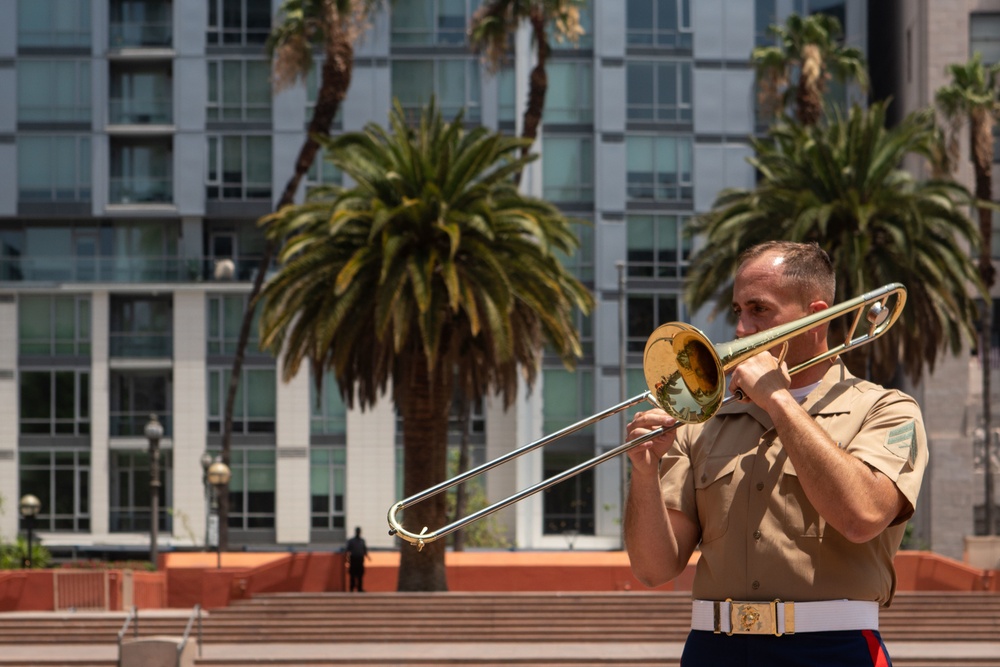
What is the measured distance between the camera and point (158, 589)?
1261 inches

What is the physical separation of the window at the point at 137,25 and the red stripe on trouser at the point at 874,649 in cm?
5296

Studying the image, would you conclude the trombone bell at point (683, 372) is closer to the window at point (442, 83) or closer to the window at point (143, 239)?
the window at point (442, 83)

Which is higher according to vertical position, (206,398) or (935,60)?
(935,60)

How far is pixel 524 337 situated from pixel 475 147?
3.74m

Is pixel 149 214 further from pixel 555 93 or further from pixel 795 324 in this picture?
pixel 795 324

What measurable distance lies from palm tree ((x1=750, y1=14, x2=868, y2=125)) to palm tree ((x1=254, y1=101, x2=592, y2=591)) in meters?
16.5

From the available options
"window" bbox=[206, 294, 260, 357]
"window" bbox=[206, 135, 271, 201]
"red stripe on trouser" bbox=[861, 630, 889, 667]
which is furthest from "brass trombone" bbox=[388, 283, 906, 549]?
"window" bbox=[206, 135, 271, 201]

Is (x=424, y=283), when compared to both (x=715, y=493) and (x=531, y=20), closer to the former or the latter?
(x=531, y=20)

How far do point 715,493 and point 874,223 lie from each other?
26.6 metres

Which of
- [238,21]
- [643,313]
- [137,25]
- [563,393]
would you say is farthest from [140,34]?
[643,313]

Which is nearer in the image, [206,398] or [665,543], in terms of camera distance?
[665,543]

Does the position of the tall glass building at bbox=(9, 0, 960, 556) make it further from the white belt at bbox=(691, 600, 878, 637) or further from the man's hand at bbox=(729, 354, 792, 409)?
the man's hand at bbox=(729, 354, 792, 409)

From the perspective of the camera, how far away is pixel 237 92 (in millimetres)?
54031

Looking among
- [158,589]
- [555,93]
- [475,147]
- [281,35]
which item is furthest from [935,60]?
[158,589]
